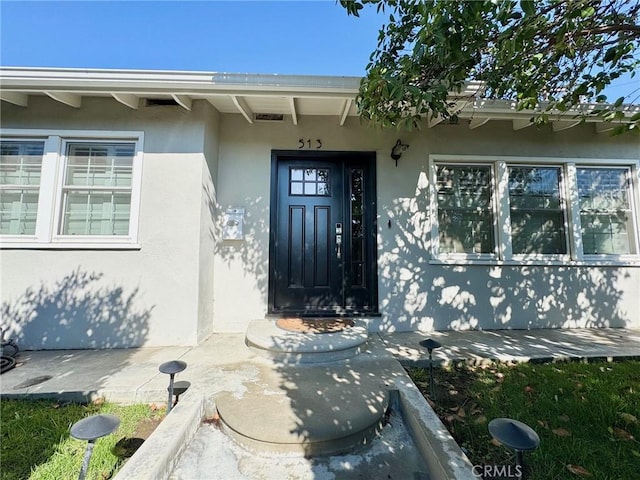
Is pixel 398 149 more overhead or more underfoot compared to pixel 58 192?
more overhead

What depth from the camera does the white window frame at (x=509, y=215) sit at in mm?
4207

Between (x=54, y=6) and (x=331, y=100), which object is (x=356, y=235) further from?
(x=54, y=6)

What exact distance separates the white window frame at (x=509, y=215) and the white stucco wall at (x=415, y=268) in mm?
→ 98

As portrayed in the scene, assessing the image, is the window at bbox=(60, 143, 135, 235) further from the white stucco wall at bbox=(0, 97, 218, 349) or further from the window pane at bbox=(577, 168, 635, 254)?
the window pane at bbox=(577, 168, 635, 254)

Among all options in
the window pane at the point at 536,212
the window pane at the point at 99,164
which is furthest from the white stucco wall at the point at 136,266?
the window pane at the point at 536,212

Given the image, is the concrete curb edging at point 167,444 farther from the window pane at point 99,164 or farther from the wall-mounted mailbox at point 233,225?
the window pane at point 99,164

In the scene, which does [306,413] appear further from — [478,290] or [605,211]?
[605,211]

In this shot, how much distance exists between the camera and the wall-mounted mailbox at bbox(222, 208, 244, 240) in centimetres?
406

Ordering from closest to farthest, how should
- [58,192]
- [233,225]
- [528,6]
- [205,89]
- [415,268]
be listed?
[528,6]
[205,89]
[58,192]
[233,225]
[415,268]

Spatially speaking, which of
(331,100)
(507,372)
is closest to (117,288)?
(331,100)

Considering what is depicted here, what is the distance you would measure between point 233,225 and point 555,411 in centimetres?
391

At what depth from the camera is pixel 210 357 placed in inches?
122

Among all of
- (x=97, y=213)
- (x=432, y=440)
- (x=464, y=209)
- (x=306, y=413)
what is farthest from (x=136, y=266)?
(x=464, y=209)

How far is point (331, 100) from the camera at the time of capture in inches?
145
